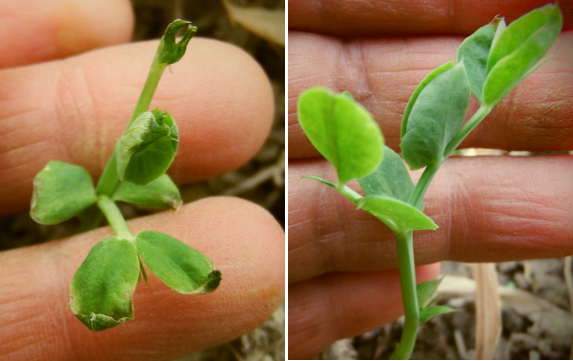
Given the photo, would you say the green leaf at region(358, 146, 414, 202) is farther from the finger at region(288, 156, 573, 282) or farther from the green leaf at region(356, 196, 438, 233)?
the finger at region(288, 156, 573, 282)

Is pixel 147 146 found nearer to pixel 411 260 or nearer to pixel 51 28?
pixel 411 260

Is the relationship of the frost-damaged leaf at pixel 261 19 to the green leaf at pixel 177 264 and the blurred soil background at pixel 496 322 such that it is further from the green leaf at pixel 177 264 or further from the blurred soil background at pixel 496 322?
the green leaf at pixel 177 264

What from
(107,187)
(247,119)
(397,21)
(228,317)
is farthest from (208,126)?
(397,21)

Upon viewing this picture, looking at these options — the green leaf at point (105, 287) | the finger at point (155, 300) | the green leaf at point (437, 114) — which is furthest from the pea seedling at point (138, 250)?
the green leaf at point (437, 114)

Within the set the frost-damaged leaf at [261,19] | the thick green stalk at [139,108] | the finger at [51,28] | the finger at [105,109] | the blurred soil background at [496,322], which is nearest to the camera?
the thick green stalk at [139,108]

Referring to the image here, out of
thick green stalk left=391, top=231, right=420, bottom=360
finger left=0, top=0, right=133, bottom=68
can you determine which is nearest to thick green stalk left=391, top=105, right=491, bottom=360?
thick green stalk left=391, top=231, right=420, bottom=360

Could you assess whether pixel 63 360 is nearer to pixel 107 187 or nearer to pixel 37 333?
pixel 37 333
